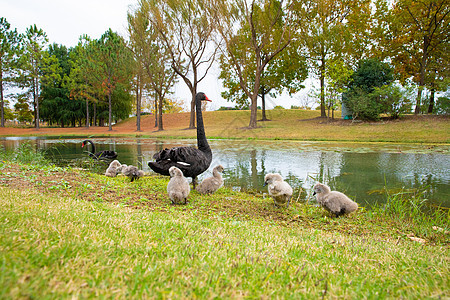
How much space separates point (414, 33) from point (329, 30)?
8642 mm

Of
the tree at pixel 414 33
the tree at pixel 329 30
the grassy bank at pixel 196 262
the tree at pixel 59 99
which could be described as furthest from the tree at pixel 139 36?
the grassy bank at pixel 196 262

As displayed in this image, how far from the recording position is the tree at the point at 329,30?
26297mm

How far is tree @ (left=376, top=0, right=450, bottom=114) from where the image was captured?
82.0 feet

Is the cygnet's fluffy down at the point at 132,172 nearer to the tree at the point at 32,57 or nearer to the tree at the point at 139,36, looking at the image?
the tree at the point at 139,36

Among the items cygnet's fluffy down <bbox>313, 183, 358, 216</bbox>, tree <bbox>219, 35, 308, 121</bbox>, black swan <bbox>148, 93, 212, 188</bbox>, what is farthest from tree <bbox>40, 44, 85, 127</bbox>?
cygnet's fluffy down <bbox>313, 183, 358, 216</bbox>

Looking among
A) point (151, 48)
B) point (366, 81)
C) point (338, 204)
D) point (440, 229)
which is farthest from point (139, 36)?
point (440, 229)

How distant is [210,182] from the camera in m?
5.54

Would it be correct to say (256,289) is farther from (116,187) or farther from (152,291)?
(116,187)

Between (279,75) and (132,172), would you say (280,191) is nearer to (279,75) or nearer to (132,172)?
(132,172)

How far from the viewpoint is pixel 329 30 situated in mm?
26828

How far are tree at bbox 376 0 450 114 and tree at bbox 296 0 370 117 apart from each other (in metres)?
2.55

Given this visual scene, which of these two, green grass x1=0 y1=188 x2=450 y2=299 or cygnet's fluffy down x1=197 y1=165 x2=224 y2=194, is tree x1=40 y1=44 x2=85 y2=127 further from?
green grass x1=0 y1=188 x2=450 y2=299

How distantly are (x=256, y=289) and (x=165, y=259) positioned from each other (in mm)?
641

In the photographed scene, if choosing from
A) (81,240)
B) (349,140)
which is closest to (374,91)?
(349,140)
